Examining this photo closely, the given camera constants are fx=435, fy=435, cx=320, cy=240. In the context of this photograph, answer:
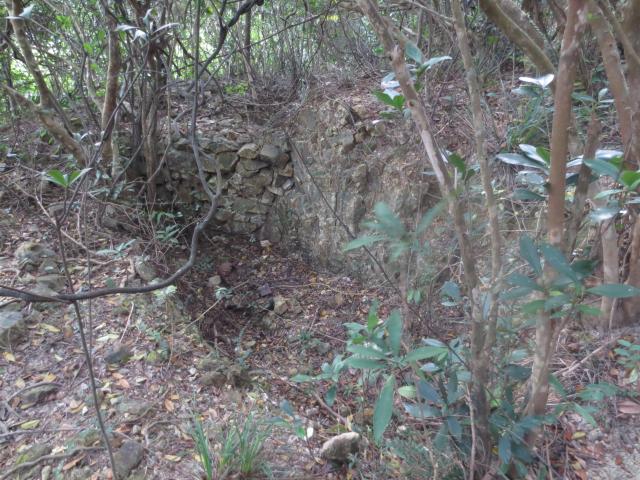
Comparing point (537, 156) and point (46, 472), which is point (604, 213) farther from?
point (46, 472)

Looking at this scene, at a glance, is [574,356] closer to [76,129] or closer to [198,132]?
[198,132]

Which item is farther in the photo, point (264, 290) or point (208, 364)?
point (264, 290)

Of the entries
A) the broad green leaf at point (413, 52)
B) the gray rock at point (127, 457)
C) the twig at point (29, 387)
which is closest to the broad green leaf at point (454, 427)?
the broad green leaf at point (413, 52)

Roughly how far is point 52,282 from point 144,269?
0.50m

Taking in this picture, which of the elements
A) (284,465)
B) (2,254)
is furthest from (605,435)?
(2,254)

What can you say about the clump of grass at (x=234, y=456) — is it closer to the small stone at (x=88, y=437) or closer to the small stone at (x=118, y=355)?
the small stone at (x=88, y=437)

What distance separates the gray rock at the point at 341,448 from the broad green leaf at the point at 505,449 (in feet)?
2.44

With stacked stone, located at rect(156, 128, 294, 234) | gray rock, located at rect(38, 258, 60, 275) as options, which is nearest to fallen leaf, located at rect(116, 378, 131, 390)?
gray rock, located at rect(38, 258, 60, 275)

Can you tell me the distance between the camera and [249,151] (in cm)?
391

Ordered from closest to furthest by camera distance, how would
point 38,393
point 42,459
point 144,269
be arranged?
point 42,459
point 38,393
point 144,269

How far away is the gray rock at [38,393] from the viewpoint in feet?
6.31

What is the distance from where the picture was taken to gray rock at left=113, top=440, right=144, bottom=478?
5.39ft

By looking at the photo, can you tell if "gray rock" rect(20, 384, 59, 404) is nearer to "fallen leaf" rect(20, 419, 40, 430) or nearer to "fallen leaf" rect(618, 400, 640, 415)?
"fallen leaf" rect(20, 419, 40, 430)

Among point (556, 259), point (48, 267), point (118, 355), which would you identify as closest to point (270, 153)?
point (48, 267)
